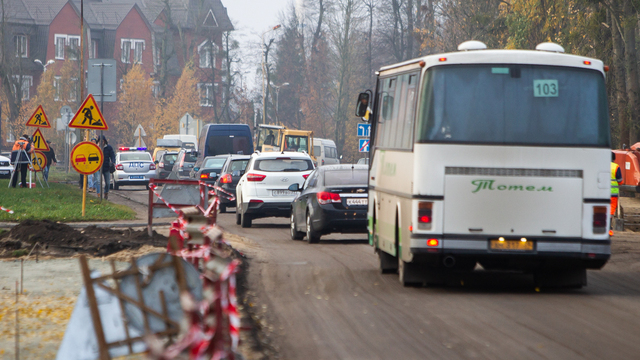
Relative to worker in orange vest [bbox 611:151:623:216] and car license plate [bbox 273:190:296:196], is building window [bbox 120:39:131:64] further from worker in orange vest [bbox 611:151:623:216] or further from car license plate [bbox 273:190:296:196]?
worker in orange vest [bbox 611:151:623:216]

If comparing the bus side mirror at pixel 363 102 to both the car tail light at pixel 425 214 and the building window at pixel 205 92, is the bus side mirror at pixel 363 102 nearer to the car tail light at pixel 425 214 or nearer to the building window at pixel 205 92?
the car tail light at pixel 425 214

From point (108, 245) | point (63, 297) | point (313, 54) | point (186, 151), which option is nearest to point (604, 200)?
point (63, 297)

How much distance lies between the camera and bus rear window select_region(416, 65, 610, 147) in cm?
994

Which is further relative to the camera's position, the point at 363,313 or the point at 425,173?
the point at 425,173

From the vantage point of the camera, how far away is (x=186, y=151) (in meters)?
39.8

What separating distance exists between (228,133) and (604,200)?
3212 cm

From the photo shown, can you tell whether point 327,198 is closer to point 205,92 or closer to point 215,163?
point 215,163

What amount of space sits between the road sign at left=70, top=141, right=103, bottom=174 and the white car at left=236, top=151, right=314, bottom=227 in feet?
10.9

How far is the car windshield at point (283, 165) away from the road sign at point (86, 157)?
3.54 m

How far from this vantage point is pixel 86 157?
19984 millimetres

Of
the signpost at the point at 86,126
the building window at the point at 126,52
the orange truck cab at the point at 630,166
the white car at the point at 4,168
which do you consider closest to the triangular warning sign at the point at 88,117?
the signpost at the point at 86,126

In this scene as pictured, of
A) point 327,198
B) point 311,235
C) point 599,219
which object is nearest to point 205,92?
point 311,235

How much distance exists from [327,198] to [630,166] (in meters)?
15.0

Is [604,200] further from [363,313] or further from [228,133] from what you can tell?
[228,133]
